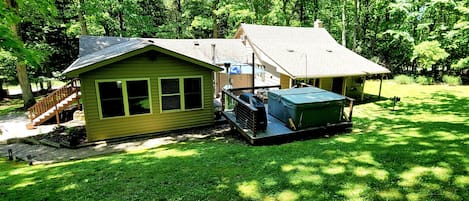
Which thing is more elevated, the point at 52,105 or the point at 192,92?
the point at 192,92

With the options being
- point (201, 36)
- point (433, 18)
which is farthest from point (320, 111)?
point (201, 36)

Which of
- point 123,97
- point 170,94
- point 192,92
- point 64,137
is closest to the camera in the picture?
point 123,97

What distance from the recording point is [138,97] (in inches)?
378

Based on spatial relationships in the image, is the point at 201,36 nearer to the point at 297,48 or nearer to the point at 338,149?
the point at 297,48

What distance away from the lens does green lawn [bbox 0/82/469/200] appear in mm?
4121

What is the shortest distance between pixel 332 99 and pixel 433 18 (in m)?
20.5

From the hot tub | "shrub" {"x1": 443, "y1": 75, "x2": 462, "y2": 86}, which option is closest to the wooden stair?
the hot tub

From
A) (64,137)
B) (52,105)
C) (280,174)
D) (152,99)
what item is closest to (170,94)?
(152,99)

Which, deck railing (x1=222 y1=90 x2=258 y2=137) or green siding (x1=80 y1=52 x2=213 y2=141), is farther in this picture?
green siding (x1=80 y1=52 x2=213 y2=141)

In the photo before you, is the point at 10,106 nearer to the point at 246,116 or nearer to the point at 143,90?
the point at 143,90

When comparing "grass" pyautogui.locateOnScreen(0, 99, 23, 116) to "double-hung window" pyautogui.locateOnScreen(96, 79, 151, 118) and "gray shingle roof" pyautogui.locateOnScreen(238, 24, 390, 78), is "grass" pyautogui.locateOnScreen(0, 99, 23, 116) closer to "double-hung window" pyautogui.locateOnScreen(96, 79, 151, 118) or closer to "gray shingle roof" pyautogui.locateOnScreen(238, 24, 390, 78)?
"double-hung window" pyautogui.locateOnScreen(96, 79, 151, 118)

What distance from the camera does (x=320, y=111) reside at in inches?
→ 347

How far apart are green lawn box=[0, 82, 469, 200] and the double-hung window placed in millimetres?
2962

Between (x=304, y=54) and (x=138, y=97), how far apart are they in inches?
401
